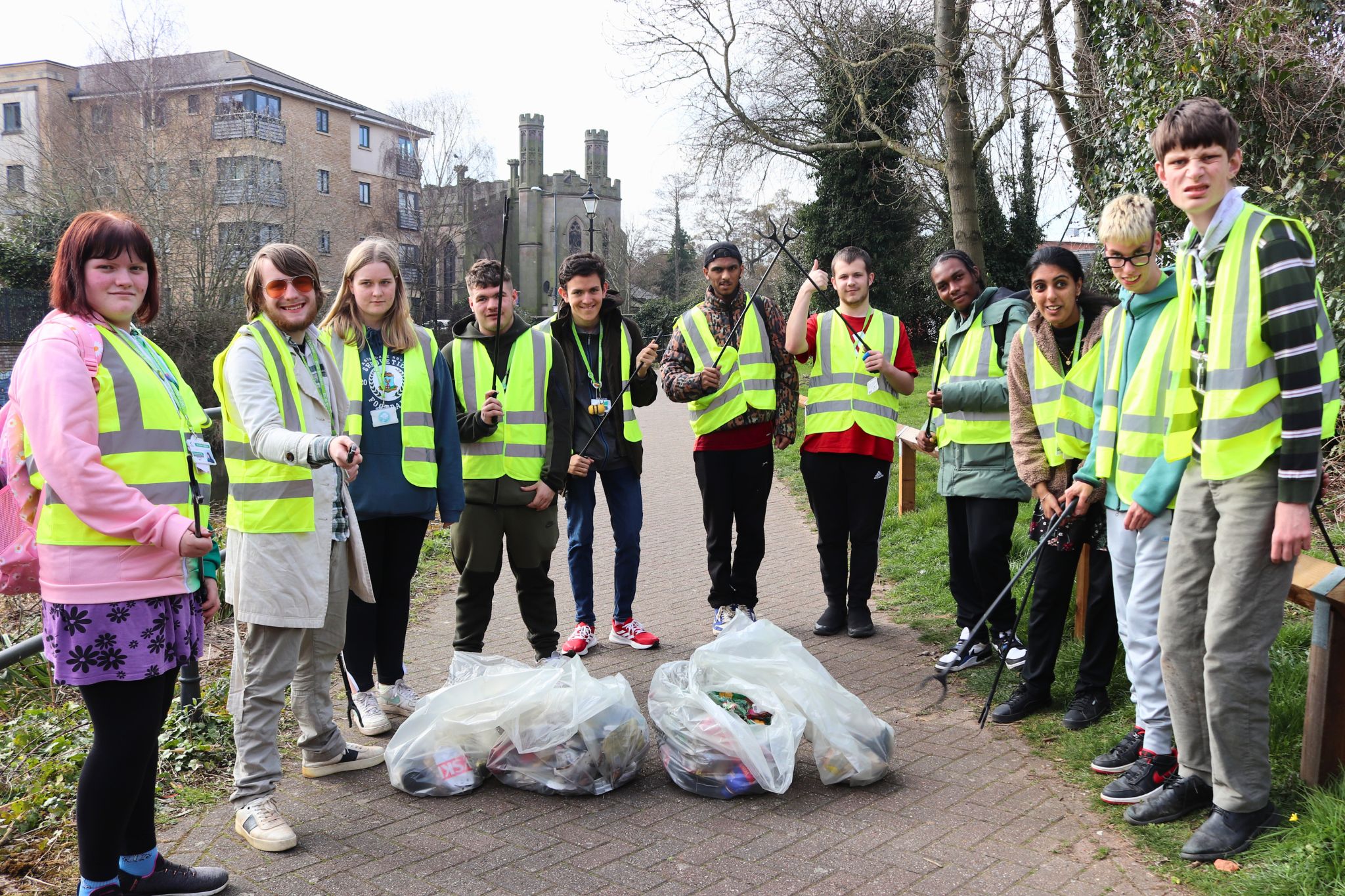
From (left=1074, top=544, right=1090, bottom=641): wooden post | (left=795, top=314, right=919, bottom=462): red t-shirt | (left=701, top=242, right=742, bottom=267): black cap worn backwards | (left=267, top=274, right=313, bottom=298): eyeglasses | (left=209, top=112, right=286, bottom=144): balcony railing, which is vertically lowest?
(left=1074, top=544, right=1090, bottom=641): wooden post

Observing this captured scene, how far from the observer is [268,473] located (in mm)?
3359

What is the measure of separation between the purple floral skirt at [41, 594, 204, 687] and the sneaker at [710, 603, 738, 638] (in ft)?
10.9

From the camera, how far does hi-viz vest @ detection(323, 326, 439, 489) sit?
4145mm

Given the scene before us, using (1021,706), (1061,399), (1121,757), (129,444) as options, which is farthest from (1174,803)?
(129,444)

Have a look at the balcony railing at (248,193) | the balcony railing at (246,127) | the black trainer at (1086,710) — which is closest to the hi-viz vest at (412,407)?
the black trainer at (1086,710)

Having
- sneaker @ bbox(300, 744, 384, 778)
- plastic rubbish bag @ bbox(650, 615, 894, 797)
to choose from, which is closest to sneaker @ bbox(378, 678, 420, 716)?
sneaker @ bbox(300, 744, 384, 778)

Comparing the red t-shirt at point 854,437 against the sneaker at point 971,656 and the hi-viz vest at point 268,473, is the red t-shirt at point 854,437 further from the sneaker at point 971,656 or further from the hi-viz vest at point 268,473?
the hi-viz vest at point 268,473

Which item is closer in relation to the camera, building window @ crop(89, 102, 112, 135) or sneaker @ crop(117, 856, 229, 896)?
sneaker @ crop(117, 856, 229, 896)

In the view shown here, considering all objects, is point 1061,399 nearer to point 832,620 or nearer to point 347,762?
point 832,620

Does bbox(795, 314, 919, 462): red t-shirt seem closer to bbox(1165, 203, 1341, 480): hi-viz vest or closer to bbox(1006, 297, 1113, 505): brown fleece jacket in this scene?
bbox(1006, 297, 1113, 505): brown fleece jacket

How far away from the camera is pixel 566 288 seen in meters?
5.38

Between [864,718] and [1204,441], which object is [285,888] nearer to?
[864,718]

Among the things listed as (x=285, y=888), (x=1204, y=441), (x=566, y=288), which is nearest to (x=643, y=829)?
(x=285, y=888)

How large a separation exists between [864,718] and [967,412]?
71.0 inches
